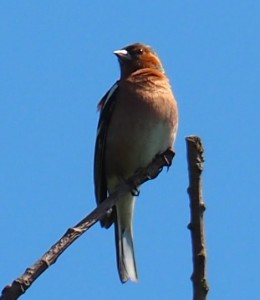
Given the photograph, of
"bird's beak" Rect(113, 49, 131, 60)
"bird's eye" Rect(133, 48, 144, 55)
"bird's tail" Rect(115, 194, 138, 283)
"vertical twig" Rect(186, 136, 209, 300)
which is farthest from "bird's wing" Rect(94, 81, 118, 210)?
"vertical twig" Rect(186, 136, 209, 300)

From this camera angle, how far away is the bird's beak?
26.3 ft

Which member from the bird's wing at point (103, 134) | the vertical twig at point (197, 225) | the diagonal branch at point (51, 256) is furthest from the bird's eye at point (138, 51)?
the vertical twig at point (197, 225)

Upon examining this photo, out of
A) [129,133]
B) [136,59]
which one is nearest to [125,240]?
[129,133]

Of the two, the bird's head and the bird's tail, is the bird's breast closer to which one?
the bird's tail

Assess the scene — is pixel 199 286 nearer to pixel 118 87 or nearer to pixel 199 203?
pixel 199 203

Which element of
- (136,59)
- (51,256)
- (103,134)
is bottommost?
(51,256)

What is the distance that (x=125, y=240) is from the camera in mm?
6848

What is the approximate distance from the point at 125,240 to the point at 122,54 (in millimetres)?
2140

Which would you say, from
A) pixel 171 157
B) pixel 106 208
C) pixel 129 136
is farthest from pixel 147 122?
pixel 106 208

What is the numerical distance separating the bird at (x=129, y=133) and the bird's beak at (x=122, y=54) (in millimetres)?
355

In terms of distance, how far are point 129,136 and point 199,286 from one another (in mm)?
4542

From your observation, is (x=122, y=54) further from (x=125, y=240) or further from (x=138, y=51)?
(x=125, y=240)

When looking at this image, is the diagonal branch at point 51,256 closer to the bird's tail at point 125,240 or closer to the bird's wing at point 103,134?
the bird's tail at point 125,240

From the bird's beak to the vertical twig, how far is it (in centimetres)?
470
